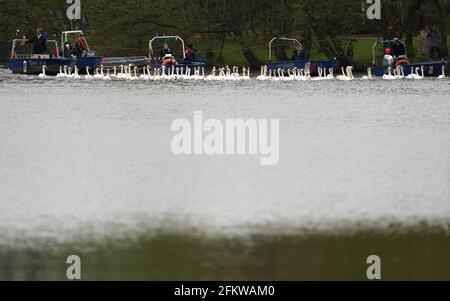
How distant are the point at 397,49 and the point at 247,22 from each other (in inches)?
875

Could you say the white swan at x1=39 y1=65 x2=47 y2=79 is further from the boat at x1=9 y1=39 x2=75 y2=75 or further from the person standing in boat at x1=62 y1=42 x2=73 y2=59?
the person standing in boat at x1=62 y1=42 x2=73 y2=59

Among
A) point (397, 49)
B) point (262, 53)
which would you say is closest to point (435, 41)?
point (397, 49)

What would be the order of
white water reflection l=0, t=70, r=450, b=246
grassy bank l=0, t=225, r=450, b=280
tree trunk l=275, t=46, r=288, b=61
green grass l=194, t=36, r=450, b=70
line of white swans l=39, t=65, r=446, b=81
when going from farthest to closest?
1. tree trunk l=275, t=46, r=288, b=61
2. green grass l=194, t=36, r=450, b=70
3. line of white swans l=39, t=65, r=446, b=81
4. white water reflection l=0, t=70, r=450, b=246
5. grassy bank l=0, t=225, r=450, b=280

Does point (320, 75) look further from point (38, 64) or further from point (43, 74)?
point (38, 64)

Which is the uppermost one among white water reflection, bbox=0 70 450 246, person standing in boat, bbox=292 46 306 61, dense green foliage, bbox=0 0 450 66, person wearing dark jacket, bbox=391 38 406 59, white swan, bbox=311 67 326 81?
dense green foliage, bbox=0 0 450 66

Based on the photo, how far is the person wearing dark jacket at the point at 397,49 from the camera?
2554 inches

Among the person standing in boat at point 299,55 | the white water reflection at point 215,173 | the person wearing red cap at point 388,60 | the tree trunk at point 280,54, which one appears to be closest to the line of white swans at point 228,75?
the person wearing red cap at point 388,60

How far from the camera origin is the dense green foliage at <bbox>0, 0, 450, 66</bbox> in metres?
79.4

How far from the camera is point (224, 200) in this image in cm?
2192

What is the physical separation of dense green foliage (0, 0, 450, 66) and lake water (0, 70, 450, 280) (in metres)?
40.7

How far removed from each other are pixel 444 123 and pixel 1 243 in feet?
66.0

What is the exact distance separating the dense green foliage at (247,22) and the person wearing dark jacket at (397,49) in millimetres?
11716

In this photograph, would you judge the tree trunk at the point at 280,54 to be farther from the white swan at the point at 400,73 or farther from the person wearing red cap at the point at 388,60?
the white swan at the point at 400,73

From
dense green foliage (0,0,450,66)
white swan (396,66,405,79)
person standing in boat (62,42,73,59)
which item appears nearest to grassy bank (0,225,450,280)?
white swan (396,66,405,79)
